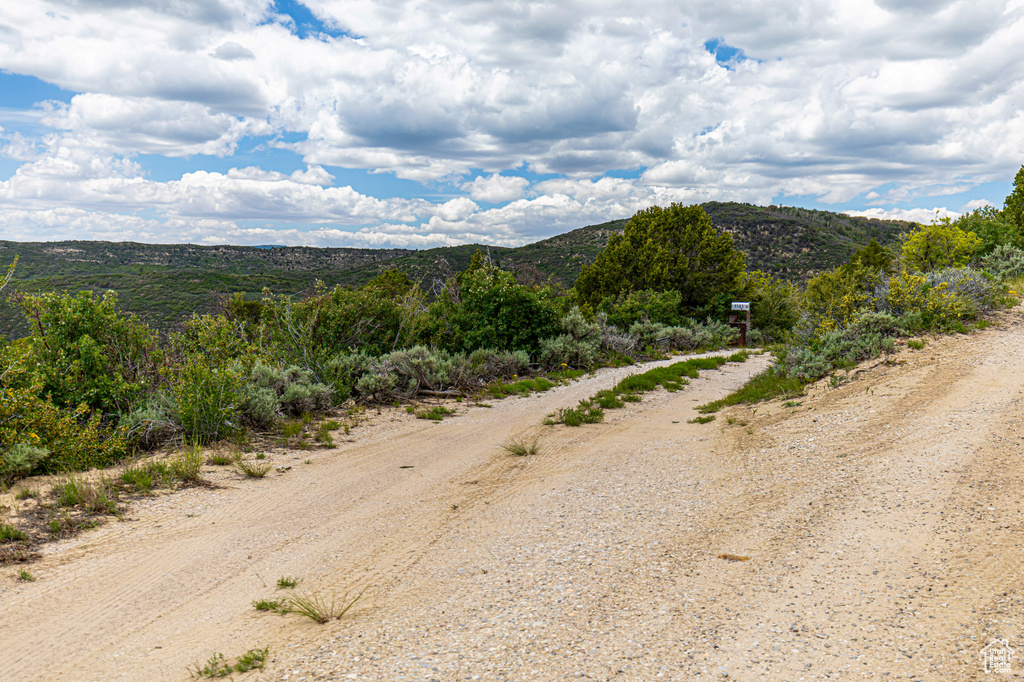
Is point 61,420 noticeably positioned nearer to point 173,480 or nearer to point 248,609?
point 173,480

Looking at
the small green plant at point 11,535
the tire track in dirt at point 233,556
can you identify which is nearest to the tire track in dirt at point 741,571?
the tire track in dirt at point 233,556

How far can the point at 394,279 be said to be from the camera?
3828 cm

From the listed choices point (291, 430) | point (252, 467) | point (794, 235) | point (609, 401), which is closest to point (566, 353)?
point (609, 401)

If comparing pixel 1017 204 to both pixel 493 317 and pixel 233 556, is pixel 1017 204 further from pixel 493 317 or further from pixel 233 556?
pixel 233 556

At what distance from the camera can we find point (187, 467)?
249 inches

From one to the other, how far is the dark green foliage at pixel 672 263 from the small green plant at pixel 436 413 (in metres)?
14.9

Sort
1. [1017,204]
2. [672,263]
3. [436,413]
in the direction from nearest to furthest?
[436,413], [672,263], [1017,204]

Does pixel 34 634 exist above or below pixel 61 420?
below

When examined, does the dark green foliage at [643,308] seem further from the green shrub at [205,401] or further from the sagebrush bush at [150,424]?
the sagebrush bush at [150,424]

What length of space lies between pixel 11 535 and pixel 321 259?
9598 cm

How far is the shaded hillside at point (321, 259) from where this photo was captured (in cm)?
5288

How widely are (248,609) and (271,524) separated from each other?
165 centimetres

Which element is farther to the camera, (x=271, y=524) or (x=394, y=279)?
(x=394, y=279)

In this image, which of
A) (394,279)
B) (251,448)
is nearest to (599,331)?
(251,448)
